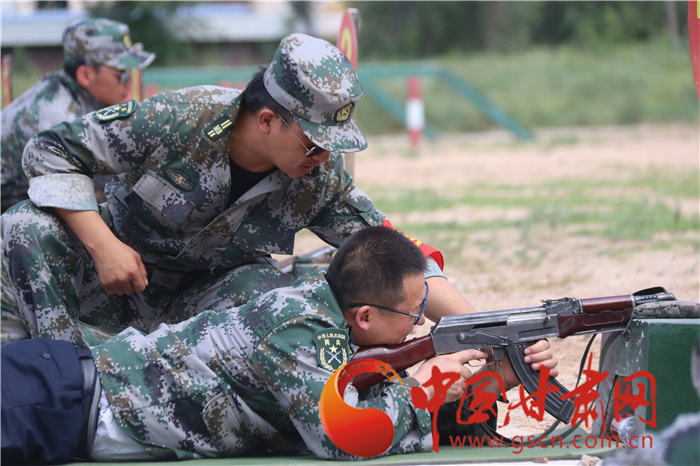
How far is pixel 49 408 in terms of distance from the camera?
7.71ft

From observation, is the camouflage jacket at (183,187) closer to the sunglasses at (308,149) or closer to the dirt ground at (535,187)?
the sunglasses at (308,149)

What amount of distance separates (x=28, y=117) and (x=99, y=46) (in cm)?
69

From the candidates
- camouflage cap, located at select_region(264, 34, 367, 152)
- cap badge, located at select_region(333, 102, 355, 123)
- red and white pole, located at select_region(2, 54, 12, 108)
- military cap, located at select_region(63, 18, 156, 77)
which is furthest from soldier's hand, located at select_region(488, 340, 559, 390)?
red and white pole, located at select_region(2, 54, 12, 108)

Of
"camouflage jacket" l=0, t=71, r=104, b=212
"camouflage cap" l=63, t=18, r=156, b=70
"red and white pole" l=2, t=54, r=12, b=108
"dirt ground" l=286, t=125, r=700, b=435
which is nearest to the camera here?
"camouflage jacket" l=0, t=71, r=104, b=212

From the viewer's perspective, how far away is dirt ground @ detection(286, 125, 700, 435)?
16.8 ft

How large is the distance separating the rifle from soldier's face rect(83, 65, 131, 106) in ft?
11.4

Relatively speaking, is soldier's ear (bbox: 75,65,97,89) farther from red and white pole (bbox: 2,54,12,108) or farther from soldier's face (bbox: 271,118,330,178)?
soldier's face (bbox: 271,118,330,178)

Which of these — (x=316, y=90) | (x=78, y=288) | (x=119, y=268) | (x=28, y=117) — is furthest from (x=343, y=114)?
(x=28, y=117)

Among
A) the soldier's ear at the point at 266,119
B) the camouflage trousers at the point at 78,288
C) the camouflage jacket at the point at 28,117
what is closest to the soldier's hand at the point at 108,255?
the camouflage trousers at the point at 78,288

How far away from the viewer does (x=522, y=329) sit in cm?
264

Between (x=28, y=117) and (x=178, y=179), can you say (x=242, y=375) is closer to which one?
(x=178, y=179)

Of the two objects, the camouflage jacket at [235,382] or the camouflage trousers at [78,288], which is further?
the camouflage trousers at [78,288]

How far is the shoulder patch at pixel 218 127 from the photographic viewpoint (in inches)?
125

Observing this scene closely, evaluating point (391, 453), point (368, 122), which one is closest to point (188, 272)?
point (391, 453)
